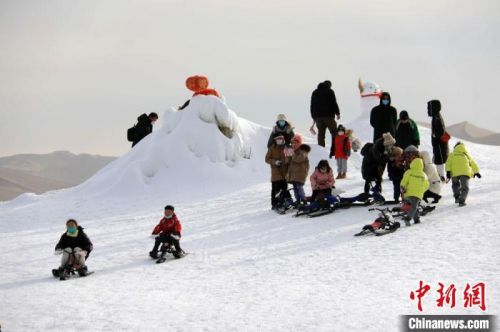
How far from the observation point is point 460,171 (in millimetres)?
12398

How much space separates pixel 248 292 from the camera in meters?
7.95

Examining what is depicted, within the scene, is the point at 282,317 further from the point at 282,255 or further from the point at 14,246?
the point at 14,246

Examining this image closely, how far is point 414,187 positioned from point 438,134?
198 inches

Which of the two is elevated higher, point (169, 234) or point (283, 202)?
point (283, 202)

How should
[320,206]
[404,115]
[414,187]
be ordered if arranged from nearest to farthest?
1. [414,187]
2. [320,206]
3. [404,115]

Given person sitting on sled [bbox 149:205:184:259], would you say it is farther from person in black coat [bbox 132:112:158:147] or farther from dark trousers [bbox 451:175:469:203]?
person in black coat [bbox 132:112:158:147]

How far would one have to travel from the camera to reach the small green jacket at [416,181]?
11086 millimetres

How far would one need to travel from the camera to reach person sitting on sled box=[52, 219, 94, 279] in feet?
31.1

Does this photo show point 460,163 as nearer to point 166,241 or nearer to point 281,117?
point 281,117

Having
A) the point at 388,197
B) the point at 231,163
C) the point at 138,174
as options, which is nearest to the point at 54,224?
the point at 138,174

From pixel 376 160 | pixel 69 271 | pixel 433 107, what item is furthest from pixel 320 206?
pixel 69 271

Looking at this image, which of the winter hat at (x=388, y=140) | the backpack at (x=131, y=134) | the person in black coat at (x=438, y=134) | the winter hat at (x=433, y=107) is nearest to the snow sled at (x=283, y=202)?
the winter hat at (x=388, y=140)

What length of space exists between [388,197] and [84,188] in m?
Result: 9.81

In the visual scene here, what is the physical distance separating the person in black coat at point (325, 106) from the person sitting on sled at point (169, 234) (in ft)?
32.3
